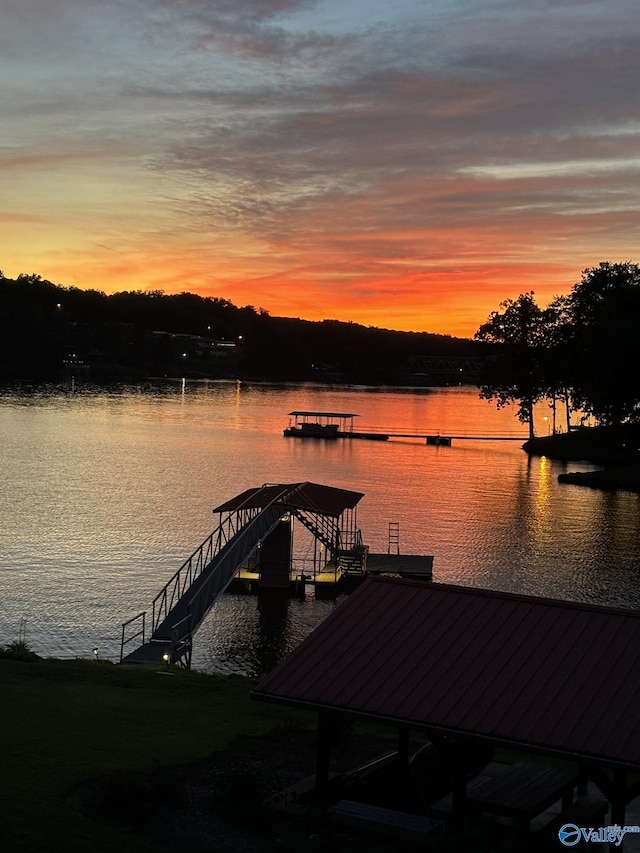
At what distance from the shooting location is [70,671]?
2703 cm

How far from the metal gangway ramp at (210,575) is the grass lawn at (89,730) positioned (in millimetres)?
4956

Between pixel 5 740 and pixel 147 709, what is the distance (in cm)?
456

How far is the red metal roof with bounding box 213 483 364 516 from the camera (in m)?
50.4

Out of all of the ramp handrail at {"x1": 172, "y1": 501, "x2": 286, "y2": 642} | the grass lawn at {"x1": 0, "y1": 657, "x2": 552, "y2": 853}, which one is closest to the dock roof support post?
the grass lawn at {"x1": 0, "y1": 657, "x2": 552, "y2": 853}

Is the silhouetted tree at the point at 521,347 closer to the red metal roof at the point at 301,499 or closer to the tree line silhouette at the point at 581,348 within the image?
the tree line silhouette at the point at 581,348

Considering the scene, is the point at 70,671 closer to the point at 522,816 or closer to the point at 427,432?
the point at 522,816

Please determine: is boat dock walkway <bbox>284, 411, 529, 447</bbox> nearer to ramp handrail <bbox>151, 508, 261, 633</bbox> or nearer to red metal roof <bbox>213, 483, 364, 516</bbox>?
ramp handrail <bbox>151, 508, 261, 633</bbox>

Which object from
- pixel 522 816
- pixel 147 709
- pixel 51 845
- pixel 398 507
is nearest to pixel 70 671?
pixel 147 709

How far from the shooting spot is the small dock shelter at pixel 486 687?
14328 mm

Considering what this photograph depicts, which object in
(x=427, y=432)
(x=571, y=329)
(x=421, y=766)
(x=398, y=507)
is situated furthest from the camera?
(x=427, y=432)

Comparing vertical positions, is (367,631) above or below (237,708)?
above

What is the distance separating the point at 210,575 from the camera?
130 feet

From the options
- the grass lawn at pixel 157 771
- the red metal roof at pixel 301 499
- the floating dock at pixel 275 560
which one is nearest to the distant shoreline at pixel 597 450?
the floating dock at pixel 275 560

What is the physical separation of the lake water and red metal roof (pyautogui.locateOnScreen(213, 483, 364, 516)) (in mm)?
4525
